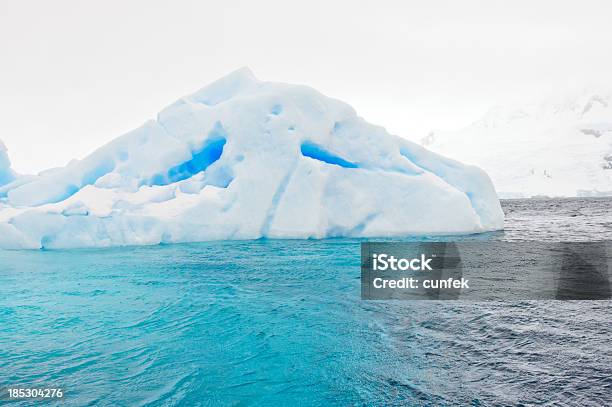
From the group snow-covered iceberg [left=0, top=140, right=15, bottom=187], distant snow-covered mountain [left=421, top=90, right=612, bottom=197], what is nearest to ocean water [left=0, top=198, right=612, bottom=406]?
snow-covered iceberg [left=0, top=140, right=15, bottom=187]

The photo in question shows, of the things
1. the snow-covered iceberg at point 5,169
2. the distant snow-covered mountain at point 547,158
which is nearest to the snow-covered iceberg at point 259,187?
the snow-covered iceberg at point 5,169

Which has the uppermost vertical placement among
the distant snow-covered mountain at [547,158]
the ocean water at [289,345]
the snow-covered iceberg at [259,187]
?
the distant snow-covered mountain at [547,158]

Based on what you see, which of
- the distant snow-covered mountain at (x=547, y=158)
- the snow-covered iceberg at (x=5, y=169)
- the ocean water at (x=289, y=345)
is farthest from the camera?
the distant snow-covered mountain at (x=547, y=158)

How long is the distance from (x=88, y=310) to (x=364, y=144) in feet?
37.6

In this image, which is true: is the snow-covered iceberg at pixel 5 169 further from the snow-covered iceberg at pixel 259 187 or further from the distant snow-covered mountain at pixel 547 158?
the distant snow-covered mountain at pixel 547 158

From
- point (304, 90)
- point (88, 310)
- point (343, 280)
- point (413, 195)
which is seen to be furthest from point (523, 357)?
point (304, 90)

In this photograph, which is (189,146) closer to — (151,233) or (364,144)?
(151,233)

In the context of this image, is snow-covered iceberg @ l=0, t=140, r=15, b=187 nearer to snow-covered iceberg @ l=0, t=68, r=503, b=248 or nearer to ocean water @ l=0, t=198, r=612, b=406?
snow-covered iceberg @ l=0, t=68, r=503, b=248

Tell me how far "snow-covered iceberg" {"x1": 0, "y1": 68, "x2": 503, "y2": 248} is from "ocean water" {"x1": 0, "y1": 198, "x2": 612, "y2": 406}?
19.4 ft

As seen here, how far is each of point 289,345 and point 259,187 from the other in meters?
10.2

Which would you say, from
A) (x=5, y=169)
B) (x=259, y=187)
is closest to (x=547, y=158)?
(x=259, y=187)

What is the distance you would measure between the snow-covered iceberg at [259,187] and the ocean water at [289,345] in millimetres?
5902

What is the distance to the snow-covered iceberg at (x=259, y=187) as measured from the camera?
1448 centimetres

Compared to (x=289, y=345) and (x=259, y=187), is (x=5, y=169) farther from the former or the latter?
(x=289, y=345)
